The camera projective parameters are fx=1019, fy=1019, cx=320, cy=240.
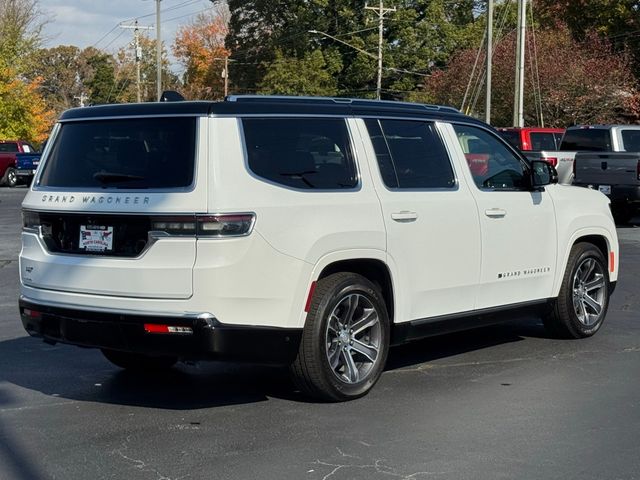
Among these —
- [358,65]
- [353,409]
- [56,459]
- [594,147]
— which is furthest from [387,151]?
[358,65]

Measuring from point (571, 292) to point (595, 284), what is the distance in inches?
17.7

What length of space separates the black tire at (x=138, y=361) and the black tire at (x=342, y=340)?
1.56 meters

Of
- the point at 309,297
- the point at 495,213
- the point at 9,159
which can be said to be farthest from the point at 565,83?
the point at 309,297

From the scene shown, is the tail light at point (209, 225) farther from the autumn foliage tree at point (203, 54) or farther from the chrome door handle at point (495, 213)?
the autumn foliage tree at point (203, 54)

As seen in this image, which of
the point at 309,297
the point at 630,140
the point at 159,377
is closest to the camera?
the point at 309,297

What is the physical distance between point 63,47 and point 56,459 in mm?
97028

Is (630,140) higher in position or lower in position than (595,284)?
higher

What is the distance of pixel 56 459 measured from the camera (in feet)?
17.9

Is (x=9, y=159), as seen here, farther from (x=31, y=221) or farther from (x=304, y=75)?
(x=31, y=221)

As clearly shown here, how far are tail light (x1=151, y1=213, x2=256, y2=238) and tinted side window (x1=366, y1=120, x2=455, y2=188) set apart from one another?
136 centimetres

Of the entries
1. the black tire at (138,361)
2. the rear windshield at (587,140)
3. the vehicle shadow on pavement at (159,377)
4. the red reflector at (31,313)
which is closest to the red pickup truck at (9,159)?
the rear windshield at (587,140)

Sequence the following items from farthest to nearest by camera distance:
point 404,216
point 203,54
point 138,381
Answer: point 203,54 → point 138,381 → point 404,216

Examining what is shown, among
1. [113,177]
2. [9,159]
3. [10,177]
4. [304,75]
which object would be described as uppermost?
[304,75]

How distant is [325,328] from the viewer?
638cm
